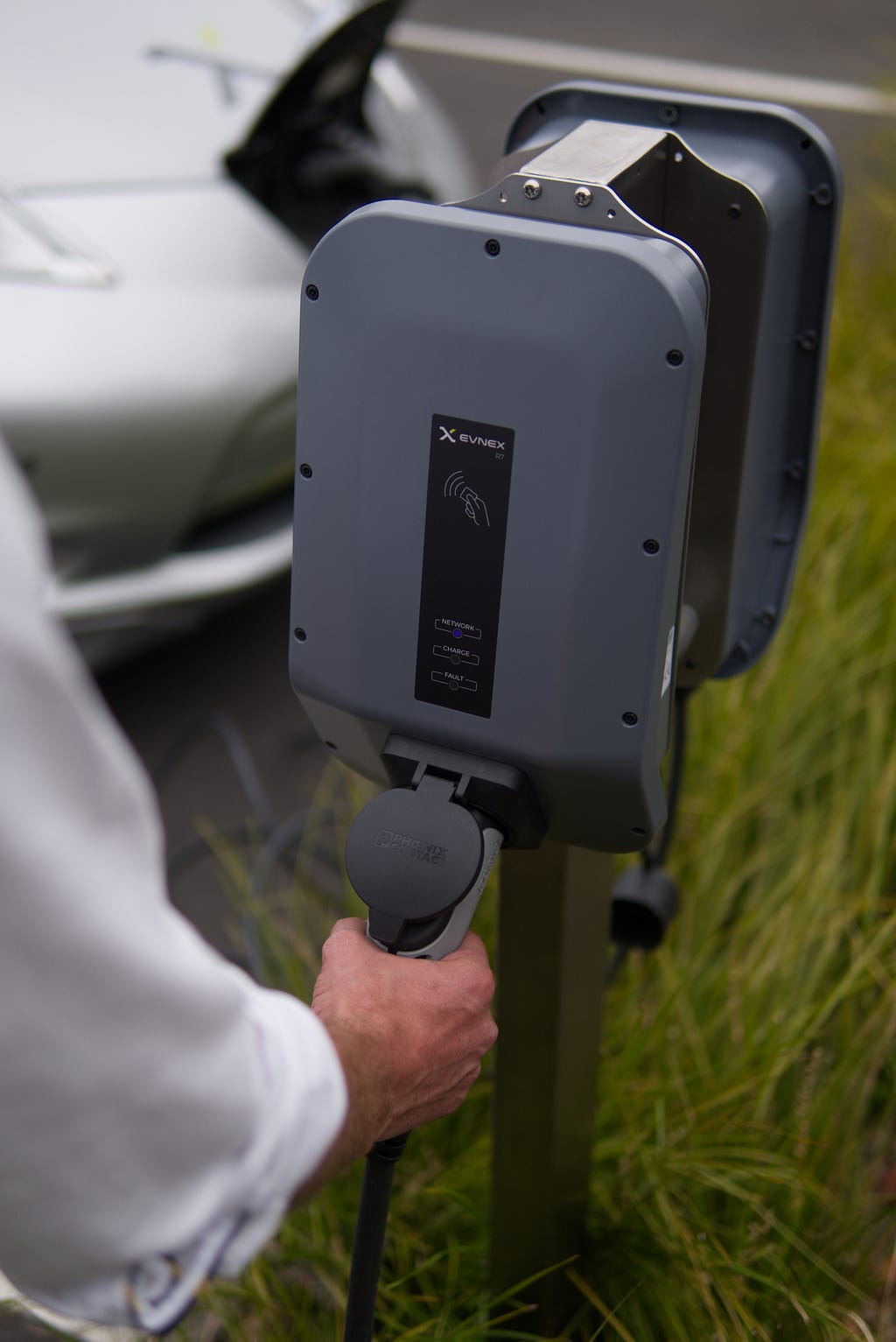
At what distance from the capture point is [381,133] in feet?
11.2

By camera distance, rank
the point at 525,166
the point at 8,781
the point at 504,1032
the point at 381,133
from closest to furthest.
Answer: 1. the point at 8,781
2. the point at 525,166
3. the point at 504,1032
4. the point at 381,133

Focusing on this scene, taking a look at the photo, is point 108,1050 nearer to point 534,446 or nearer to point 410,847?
point 410,847

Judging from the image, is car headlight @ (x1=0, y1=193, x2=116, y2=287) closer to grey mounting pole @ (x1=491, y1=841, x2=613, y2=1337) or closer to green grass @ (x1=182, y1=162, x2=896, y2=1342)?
green grass @ (x1=182, y1=162, x2=896, y2=1342)

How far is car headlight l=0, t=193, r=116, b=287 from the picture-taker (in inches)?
95.0

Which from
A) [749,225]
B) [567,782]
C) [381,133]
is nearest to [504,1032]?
[567,782]

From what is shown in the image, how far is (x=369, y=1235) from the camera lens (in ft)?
3.75

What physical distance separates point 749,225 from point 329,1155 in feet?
2.64

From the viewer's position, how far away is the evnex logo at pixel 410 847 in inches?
42.0

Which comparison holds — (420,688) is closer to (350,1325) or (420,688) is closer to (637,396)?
(637,396)

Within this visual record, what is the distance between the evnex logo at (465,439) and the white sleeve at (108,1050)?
1.15ft

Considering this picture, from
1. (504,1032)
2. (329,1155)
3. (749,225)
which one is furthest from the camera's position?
(504,1032)

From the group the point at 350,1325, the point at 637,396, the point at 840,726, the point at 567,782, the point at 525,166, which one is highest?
the point at 525,166

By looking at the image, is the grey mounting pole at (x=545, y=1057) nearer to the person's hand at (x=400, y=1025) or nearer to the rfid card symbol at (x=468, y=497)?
the person's hand at (x=400, y=1025)

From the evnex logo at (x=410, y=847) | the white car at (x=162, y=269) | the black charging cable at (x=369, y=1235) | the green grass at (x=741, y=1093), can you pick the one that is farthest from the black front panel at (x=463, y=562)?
the white car at (x=162, y=269)
